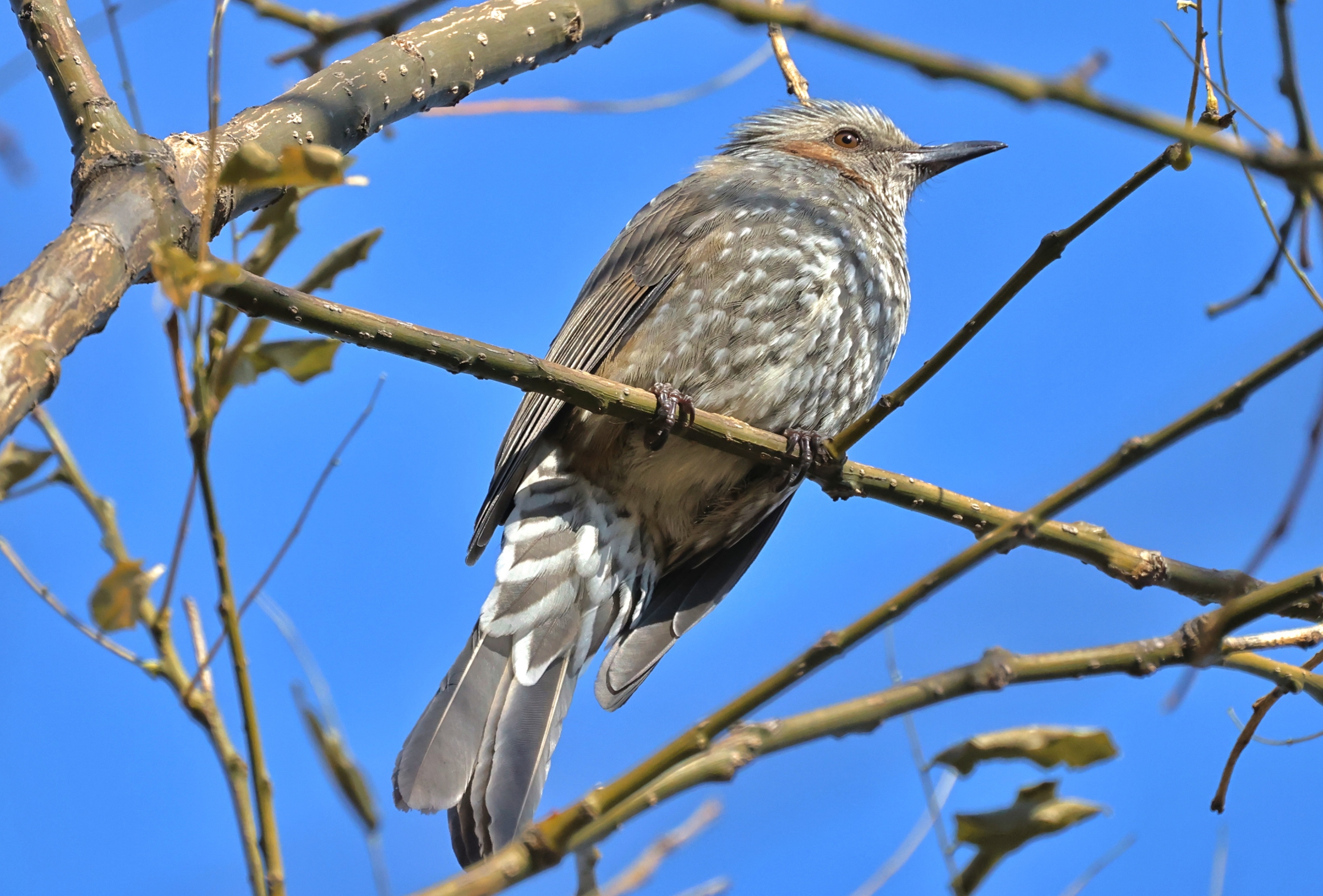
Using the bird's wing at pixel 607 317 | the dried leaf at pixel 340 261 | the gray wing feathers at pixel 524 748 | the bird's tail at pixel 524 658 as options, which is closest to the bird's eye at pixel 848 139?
the bird's wing at pixel 607 317

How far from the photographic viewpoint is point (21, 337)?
5.44 ft

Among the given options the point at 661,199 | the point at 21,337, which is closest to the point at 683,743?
the point at 21,337

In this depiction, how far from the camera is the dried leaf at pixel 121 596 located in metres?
1.41

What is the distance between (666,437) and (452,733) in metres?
1.01

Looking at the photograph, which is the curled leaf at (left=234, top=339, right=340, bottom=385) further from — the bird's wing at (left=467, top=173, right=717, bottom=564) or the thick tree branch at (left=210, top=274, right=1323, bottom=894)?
the bird's wing at (left=467, top=173, right=717, bottom=564)

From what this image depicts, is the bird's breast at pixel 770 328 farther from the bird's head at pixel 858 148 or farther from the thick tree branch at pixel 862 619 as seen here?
the thick tree branch at pixel 862 619

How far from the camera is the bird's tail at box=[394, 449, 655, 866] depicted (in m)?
3.02

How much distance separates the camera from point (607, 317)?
4.12 metres

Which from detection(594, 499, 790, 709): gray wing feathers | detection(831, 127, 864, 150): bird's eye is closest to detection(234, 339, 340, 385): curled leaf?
detection(594, 499, 790, 709): gray wing feathers

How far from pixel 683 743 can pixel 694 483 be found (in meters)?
2.74

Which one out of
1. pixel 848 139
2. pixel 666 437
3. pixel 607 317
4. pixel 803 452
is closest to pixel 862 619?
pixel 803 452

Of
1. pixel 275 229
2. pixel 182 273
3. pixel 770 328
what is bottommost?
pixel 182 273

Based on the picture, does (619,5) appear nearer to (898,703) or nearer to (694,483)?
Answer: (694,483)

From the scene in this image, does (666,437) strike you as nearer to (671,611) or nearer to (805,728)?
(671,611)
